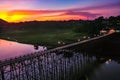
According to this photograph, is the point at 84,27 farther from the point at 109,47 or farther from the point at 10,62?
the point at 10,62

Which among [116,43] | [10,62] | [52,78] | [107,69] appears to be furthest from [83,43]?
[116,43]

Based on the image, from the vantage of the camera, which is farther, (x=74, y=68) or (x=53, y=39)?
(x=53, y=39)

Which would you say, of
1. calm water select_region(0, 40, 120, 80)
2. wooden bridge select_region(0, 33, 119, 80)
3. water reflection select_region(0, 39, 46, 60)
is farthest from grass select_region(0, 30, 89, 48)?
wooden bridge select_region(0, 33, 119, 80)

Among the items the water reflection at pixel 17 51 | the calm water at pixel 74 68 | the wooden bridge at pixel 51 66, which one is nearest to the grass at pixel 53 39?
the water reflection at pixel 17 51

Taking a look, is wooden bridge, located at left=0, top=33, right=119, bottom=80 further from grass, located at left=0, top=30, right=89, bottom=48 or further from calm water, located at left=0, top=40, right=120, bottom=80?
grass, located at left=0, top=30, right=89, bottom=48

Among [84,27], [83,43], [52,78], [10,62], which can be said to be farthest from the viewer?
[84,27]

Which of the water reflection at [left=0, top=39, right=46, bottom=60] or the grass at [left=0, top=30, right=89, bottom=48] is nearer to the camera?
the water reflection at [left=0, top=39, right=46, bottom=60]

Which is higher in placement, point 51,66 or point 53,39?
point 51,66

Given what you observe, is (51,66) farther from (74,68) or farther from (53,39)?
(53,39)

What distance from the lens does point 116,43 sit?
269ft

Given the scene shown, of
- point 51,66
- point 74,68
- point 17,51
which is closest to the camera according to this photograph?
point 51,66

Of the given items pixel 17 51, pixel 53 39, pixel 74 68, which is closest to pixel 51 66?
pixel 74 68

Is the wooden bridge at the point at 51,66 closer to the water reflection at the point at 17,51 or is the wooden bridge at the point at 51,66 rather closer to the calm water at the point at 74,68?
the calm water at the point at 74,68

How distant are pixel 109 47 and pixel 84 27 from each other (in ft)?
105
